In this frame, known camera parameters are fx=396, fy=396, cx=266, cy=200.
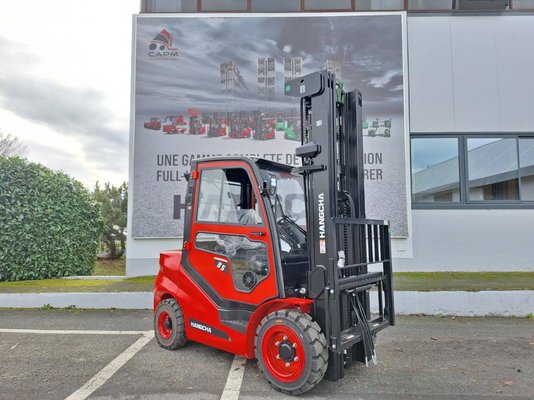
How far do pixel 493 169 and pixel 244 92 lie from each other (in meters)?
6.15

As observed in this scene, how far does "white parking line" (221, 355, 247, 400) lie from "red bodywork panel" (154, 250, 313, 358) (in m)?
0.24

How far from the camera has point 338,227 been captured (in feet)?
12.7

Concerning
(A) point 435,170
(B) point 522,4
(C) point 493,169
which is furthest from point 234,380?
(B) point 522,4

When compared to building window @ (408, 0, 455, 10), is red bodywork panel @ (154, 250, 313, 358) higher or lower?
lower

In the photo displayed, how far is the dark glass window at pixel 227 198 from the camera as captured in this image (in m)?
4.18

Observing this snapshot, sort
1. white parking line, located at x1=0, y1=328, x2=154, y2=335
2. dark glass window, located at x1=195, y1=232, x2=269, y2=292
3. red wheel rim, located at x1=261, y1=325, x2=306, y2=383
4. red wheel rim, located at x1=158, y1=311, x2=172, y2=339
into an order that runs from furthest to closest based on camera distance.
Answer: white parking line, located at x1=0, y1=328, x2=154, y2=335
red wheel rim, located at x1=158, y1=311, x2=172, y2=339
dark glass window, located at x1=195, y1=232, x2=269, y2=292
red wheel rim, located at x1=261, y1=325, x2=306, y2=383

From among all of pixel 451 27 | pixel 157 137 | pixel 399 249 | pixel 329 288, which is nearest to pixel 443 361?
pixel 329 288

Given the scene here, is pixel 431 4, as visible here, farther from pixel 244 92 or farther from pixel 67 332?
pixel 67 332

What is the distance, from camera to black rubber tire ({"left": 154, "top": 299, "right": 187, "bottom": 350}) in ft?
15.7

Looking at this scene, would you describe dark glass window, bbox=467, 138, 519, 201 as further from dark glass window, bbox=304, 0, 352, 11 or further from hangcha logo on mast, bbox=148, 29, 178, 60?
hangcha logo on mast, bbox=148, 29, 178, 60

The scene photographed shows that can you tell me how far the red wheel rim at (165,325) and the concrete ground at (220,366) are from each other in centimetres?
21

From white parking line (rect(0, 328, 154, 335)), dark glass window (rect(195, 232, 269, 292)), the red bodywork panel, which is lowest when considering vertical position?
white parking line (rect(0, 328, 154, 335))

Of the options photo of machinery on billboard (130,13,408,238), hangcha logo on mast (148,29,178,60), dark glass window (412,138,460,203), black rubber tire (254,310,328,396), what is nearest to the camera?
black rubber tire (254,310,328,396)

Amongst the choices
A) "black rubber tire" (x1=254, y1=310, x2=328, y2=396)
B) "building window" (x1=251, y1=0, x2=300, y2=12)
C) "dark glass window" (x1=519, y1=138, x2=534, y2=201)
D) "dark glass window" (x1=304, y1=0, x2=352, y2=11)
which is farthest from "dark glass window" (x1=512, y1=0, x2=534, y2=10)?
"black rubber tire" (x1=254, y1=310, x2=328, y2=396)
